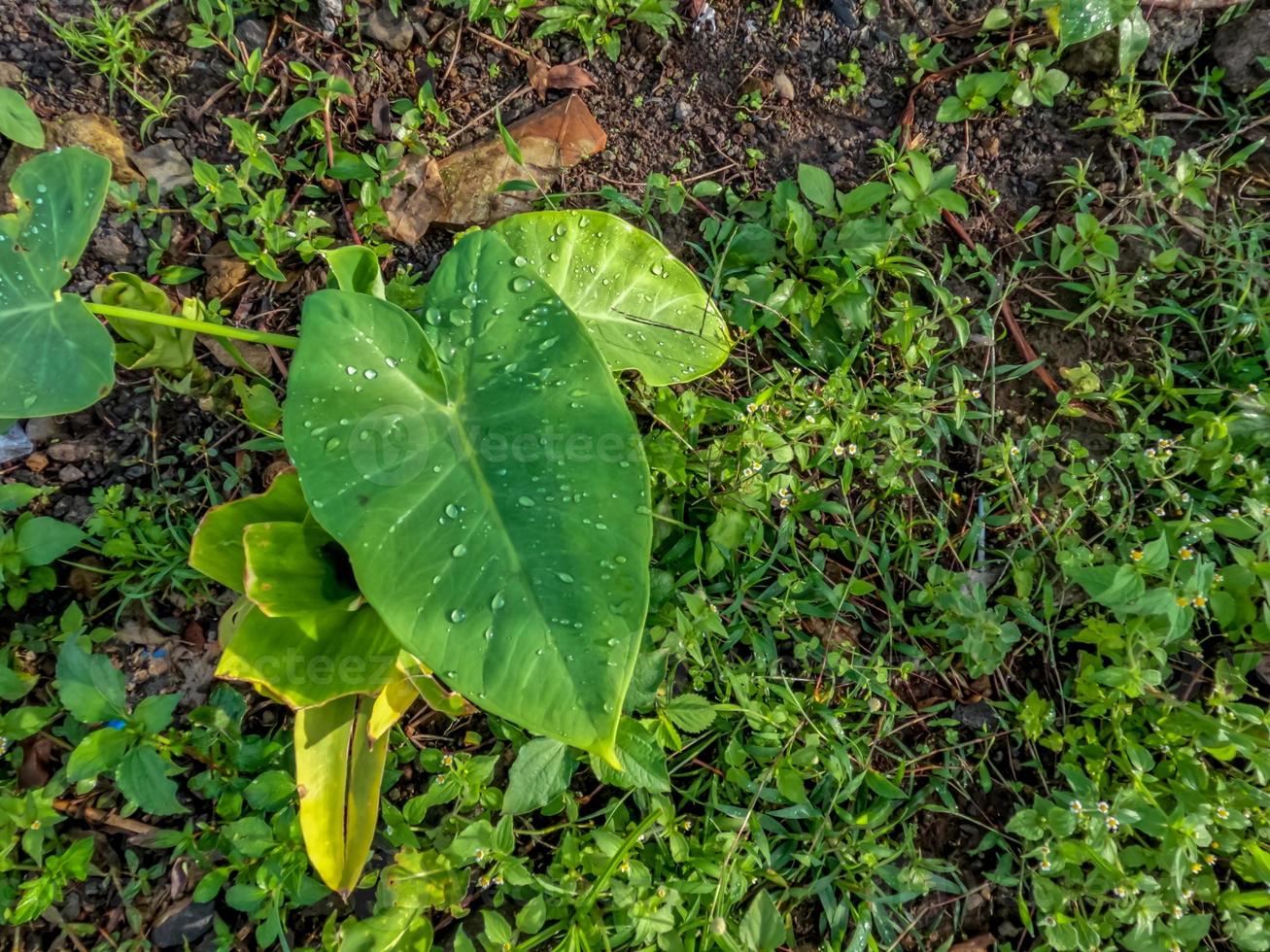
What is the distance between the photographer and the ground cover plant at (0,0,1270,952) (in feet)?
3.52

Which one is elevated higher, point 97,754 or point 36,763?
point 97,754

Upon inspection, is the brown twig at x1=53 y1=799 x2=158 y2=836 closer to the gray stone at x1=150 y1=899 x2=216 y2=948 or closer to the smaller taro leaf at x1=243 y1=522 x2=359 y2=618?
the gray stone at x1=150 y1=899 x2=216 y2=948

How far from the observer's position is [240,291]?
1615mm

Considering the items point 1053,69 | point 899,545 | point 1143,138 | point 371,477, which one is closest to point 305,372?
point 371,477

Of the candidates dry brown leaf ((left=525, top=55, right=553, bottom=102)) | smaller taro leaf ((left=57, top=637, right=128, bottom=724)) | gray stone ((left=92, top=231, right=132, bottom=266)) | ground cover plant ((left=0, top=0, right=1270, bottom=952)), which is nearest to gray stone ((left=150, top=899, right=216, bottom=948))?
ground cover plant ((left=0, top=0, right=1270, bottom=952))

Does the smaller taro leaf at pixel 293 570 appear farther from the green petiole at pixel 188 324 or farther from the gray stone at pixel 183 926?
the gray stone at pixel 183 926

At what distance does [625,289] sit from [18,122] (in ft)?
4.21

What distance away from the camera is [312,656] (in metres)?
1.15

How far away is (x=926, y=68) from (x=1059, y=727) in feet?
4.72

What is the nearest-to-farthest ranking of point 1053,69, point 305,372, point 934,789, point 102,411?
point 305,372 < point 934,789 < point 102,411 < point 1053,69

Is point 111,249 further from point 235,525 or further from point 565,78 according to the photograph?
point 565,78

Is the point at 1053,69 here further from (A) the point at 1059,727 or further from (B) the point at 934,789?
(B) the point at 934,789
